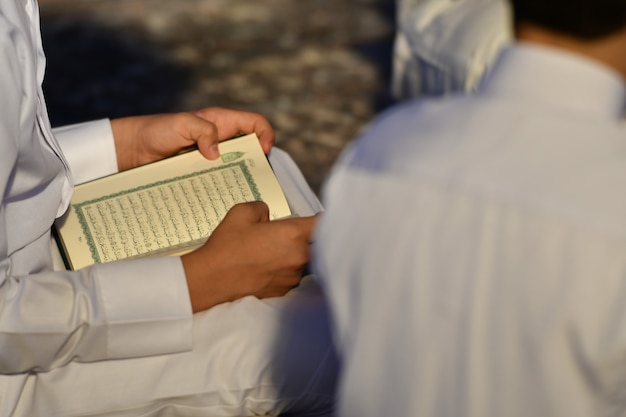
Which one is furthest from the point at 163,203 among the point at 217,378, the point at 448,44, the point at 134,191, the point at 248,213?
the point at 448,44

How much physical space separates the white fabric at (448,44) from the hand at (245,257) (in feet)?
2.79

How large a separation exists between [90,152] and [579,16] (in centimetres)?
122

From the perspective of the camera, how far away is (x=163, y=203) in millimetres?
1848

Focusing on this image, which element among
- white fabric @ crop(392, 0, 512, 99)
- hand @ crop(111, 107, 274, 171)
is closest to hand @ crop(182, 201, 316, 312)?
hand @ crop(111, 107, 274, 171)

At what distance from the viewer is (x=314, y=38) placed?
12.6 ft

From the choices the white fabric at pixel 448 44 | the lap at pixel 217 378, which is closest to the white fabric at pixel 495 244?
the lap at pixel 217 378

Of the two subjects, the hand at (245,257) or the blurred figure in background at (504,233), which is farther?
the hand at (245,257)

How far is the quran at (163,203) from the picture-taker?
179 centimetres

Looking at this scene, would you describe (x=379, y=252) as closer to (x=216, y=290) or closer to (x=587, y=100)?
(x=587, y=100)

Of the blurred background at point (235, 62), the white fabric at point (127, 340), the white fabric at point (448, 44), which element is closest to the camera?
the white fabric at point (127, 340)

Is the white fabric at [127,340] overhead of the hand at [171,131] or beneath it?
beneath

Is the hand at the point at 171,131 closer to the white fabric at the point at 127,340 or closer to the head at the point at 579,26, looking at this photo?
the white fabric at the point at 127,340

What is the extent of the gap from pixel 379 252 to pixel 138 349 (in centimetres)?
71

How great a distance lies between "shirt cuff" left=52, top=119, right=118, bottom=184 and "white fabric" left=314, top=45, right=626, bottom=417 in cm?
98
